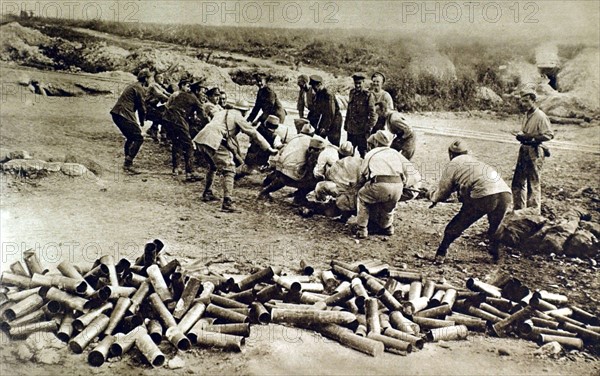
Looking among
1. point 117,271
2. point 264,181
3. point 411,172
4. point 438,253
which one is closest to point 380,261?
point 438,253

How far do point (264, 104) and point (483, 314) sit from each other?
3585mm

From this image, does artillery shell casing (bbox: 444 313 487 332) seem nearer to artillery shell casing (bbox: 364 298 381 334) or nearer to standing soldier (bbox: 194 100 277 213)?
artillery shell casing (bbox: 364 298 381 334)

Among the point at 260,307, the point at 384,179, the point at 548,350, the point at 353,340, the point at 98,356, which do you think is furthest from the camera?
the point at 384,179

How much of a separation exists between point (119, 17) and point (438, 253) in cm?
471

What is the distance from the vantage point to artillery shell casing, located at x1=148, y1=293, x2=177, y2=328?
611 centimetres

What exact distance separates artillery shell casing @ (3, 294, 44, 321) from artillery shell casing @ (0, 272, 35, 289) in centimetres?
24

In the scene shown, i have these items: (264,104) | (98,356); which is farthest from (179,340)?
(264,104)

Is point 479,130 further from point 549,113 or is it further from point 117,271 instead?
point 117,271

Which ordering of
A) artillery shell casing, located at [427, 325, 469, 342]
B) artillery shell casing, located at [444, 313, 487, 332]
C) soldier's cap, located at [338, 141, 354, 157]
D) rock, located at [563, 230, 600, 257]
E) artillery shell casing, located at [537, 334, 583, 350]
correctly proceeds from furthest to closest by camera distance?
soldier's cap, located at [338, 141, 354, 157], rock, located at [563, 230, 600, 257], artillery shell casing, located at [444, 313, 487, 332], artillery shell casing, located at [537, 334, 583, 350], artillery shell casing, located at [427, 325, 469, 342]

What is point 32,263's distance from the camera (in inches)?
260

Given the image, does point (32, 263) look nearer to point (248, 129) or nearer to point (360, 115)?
point (248, 129)

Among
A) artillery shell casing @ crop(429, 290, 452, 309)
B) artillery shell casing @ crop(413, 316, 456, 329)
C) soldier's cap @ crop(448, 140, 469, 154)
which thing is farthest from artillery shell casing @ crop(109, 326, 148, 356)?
soldier's cap @ crop(448, 140, 469, 154)

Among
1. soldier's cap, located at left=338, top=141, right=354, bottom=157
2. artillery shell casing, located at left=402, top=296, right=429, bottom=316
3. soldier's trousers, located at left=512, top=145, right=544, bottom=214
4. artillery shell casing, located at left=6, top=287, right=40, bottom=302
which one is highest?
soldier's cap, located at left=338, top=141, right=354, bottom=157

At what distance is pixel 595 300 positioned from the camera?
692 centimetres
